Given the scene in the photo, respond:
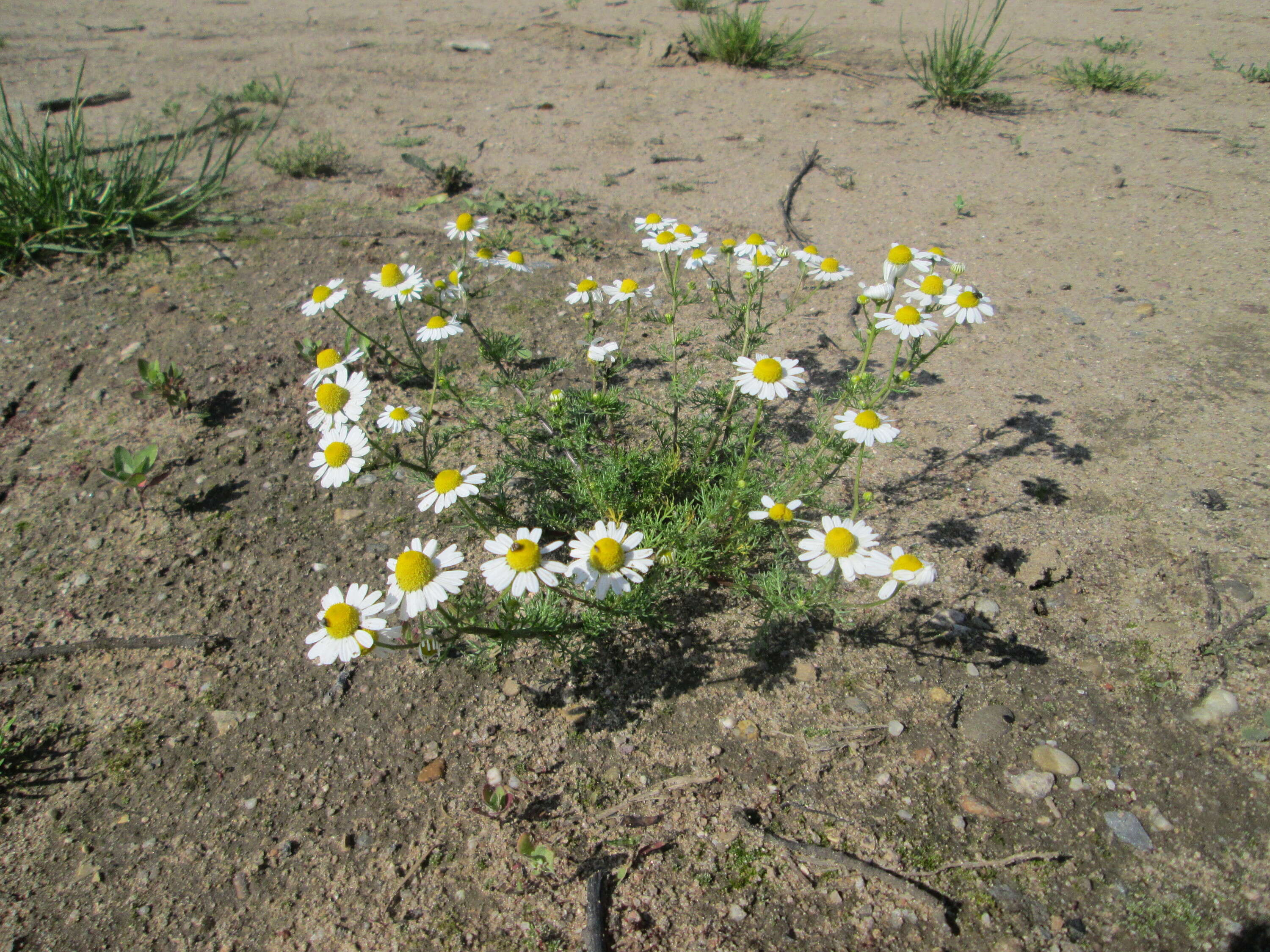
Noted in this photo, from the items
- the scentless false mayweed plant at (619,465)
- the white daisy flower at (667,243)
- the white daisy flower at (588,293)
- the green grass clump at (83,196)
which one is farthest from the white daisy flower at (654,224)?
the green grass clump at (83,196)

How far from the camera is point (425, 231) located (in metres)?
4.33

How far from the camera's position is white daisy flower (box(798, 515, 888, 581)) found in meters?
1.80

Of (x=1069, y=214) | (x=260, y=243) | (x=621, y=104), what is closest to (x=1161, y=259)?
(x=1069, y=214)

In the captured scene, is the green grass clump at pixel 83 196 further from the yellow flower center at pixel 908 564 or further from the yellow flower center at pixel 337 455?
the yellow flower center at pixel 908 564

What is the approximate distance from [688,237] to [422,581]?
1.65 meters

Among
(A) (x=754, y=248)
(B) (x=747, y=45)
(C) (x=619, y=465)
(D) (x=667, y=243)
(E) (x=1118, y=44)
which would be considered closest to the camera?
(C) (x=619, y=465)

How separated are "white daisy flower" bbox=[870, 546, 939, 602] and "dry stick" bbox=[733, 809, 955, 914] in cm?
67

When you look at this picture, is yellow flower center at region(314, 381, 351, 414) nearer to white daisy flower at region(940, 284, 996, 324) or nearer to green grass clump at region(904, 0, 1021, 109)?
white daisy flower at region(940, 284, 996, 324)

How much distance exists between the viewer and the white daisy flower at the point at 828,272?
8.51 ft

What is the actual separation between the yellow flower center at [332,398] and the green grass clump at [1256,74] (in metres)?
7.39

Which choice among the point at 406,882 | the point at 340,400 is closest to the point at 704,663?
the point at 406,882

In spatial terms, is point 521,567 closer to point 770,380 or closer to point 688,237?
point 770,380

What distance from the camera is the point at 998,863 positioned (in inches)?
68.7

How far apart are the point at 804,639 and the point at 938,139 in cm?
476
